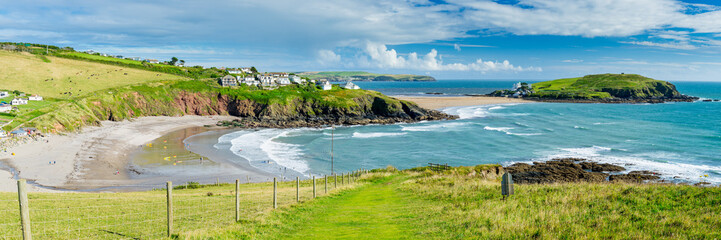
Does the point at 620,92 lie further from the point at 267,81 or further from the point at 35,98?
the point at 35,98

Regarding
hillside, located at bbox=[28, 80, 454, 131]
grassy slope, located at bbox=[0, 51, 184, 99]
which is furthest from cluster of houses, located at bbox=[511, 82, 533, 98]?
grassy slope, located at bbox=[0, 51, 184, 99]

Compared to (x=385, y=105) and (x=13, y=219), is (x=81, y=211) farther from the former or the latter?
(x=385, y=105)

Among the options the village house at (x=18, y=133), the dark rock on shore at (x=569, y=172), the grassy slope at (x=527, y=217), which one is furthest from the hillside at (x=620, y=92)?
the village house at (x=18, y=133)

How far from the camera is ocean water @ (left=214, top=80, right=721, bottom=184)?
150ft

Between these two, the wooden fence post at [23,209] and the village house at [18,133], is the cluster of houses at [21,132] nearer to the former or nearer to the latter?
the village house at [18,133]

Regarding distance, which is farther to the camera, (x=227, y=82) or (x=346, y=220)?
(x=227, y=82)

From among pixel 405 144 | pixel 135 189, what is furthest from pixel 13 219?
pixel 405 144

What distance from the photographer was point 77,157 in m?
45.2

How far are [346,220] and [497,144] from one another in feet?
167

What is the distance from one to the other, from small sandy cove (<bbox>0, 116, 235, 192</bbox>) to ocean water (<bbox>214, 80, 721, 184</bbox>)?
1484 cm

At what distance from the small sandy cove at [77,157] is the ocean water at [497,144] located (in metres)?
14.8

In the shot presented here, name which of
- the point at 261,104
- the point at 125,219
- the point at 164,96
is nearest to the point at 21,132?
the point at 164,96

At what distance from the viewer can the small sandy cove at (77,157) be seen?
3562cm

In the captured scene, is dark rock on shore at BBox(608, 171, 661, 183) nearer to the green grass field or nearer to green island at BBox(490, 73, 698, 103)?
green island at BBox(490, 73, 698, 103)
